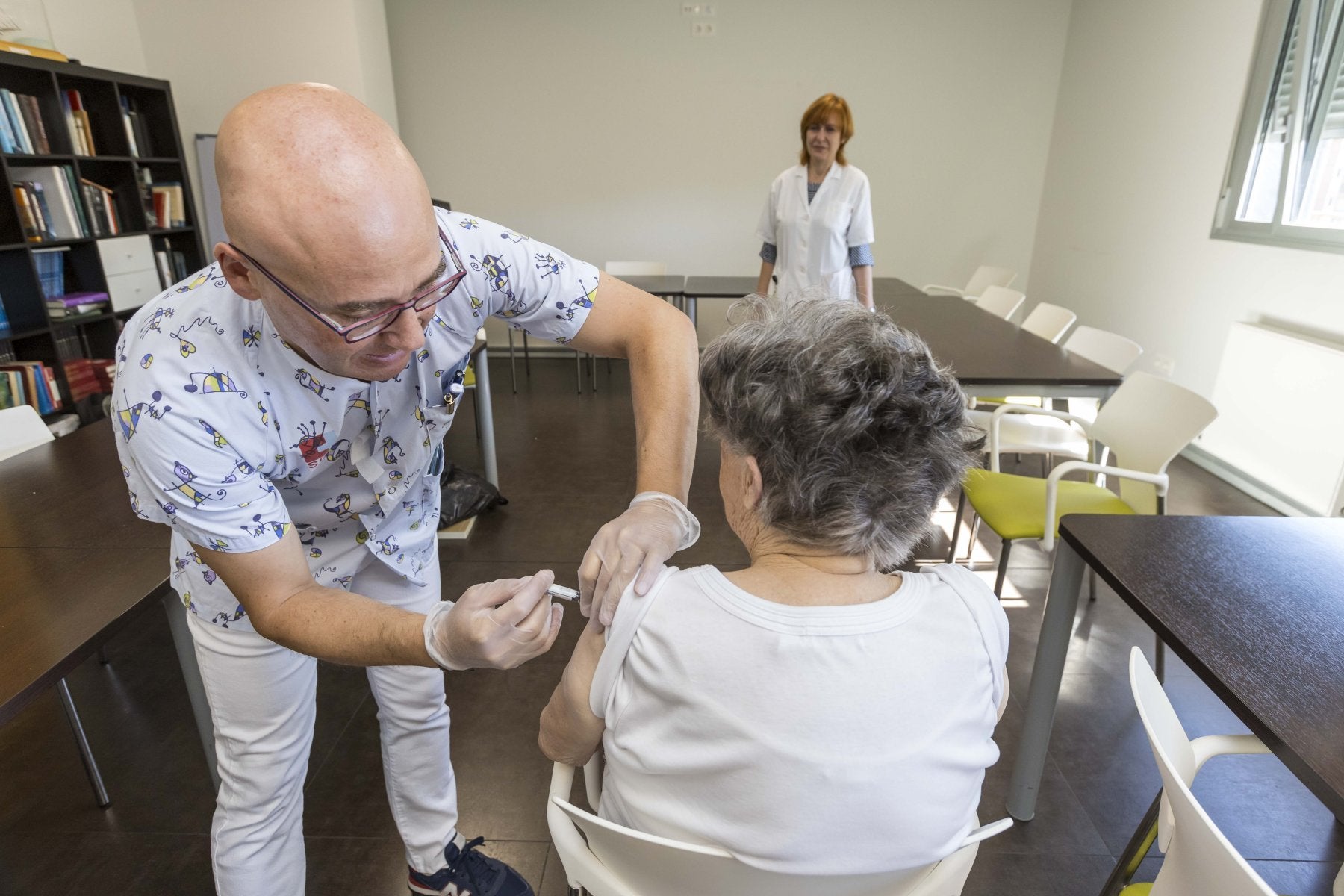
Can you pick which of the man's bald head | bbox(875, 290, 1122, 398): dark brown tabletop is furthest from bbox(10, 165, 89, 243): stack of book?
bbox(875, 290, 1122, 398): dark brown tabletop

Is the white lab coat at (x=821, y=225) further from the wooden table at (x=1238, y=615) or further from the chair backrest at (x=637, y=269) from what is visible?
the wooden table at (x=1238, y=615)

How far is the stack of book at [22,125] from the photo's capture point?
137 inches

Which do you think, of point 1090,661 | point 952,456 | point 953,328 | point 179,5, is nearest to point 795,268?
point 953,328

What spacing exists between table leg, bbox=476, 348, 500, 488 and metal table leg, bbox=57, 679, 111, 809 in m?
1.78

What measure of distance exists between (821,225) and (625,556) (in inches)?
120

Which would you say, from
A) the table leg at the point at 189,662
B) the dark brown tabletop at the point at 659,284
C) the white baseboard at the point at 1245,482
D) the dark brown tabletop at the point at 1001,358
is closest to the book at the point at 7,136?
the dark brown tabletop at the point at 659,284

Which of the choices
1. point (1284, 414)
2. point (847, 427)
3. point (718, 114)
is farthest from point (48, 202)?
point (1284, 414)

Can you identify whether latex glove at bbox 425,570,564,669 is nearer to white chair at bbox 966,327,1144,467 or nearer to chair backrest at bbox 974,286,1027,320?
white chair at bbox 966,327,1144,467

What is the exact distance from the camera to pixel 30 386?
3.64 meters

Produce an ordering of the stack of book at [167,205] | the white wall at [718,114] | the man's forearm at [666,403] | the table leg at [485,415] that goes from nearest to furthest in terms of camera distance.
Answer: the man's forearm at [666,403]
the table leg at [485,415]
the stack of book at [167,205]
the white wall at [718,114]

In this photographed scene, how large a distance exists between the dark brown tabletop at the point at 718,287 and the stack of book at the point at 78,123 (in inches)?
133

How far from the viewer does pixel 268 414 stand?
3.12 ft

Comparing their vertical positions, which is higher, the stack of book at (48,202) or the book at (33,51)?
the book at (33,51)

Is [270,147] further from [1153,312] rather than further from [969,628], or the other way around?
[1153,312]
